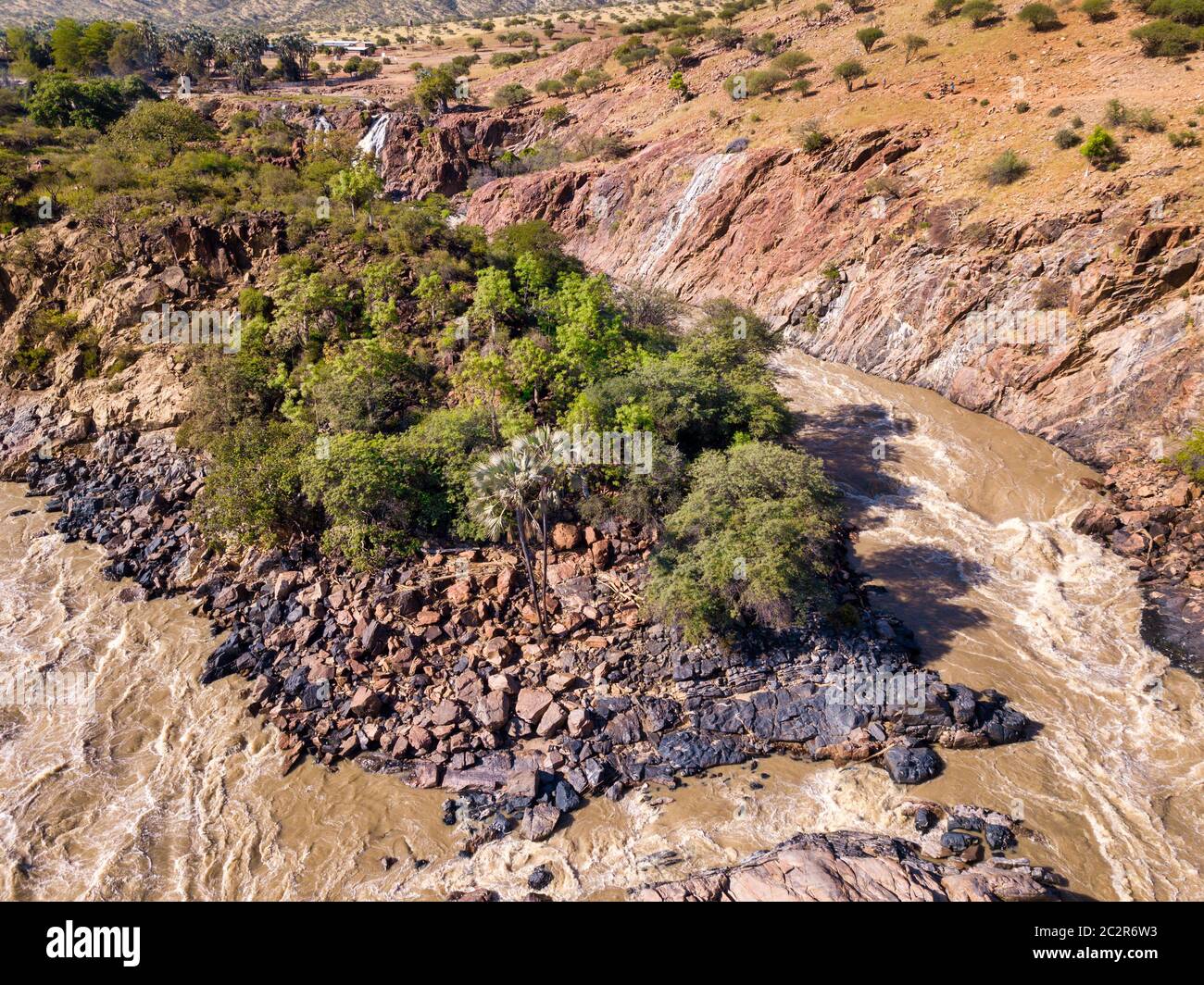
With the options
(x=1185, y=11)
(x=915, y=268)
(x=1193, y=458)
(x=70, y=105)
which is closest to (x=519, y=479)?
(x=1193, y=458)

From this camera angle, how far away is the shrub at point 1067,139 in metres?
36.5

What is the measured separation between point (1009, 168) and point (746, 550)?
33.4 metres

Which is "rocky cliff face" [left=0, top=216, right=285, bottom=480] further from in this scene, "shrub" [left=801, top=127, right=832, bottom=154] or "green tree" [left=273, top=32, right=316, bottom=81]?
"green tree" [left=273, top=32, right=316, bottom=81]

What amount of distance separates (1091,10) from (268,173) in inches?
2352

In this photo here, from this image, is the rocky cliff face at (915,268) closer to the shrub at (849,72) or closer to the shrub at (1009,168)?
the shrub at (1009,168)

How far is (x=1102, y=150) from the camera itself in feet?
113

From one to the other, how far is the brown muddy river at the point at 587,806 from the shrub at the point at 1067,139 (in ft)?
86.0

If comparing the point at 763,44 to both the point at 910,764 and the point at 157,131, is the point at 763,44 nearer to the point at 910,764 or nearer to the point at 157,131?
the point at 157,131

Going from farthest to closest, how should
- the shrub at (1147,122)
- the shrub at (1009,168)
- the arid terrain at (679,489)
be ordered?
the shrub at (1009,168) < the shrub at (1147,122) < the arid terrain at (679,489)

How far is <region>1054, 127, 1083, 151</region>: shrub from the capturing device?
36.5 metres

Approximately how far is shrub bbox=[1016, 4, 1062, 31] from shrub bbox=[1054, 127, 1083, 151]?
58.0ft

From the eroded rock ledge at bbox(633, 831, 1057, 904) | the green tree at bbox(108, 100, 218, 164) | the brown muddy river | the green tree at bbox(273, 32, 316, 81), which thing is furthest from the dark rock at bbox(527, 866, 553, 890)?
the green tree at bbox(273, 32, 316, 81)

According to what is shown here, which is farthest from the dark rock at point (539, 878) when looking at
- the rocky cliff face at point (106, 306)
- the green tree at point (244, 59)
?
the green tree at point (244, 59)

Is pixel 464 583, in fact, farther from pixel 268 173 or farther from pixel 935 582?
pixel 268 173
